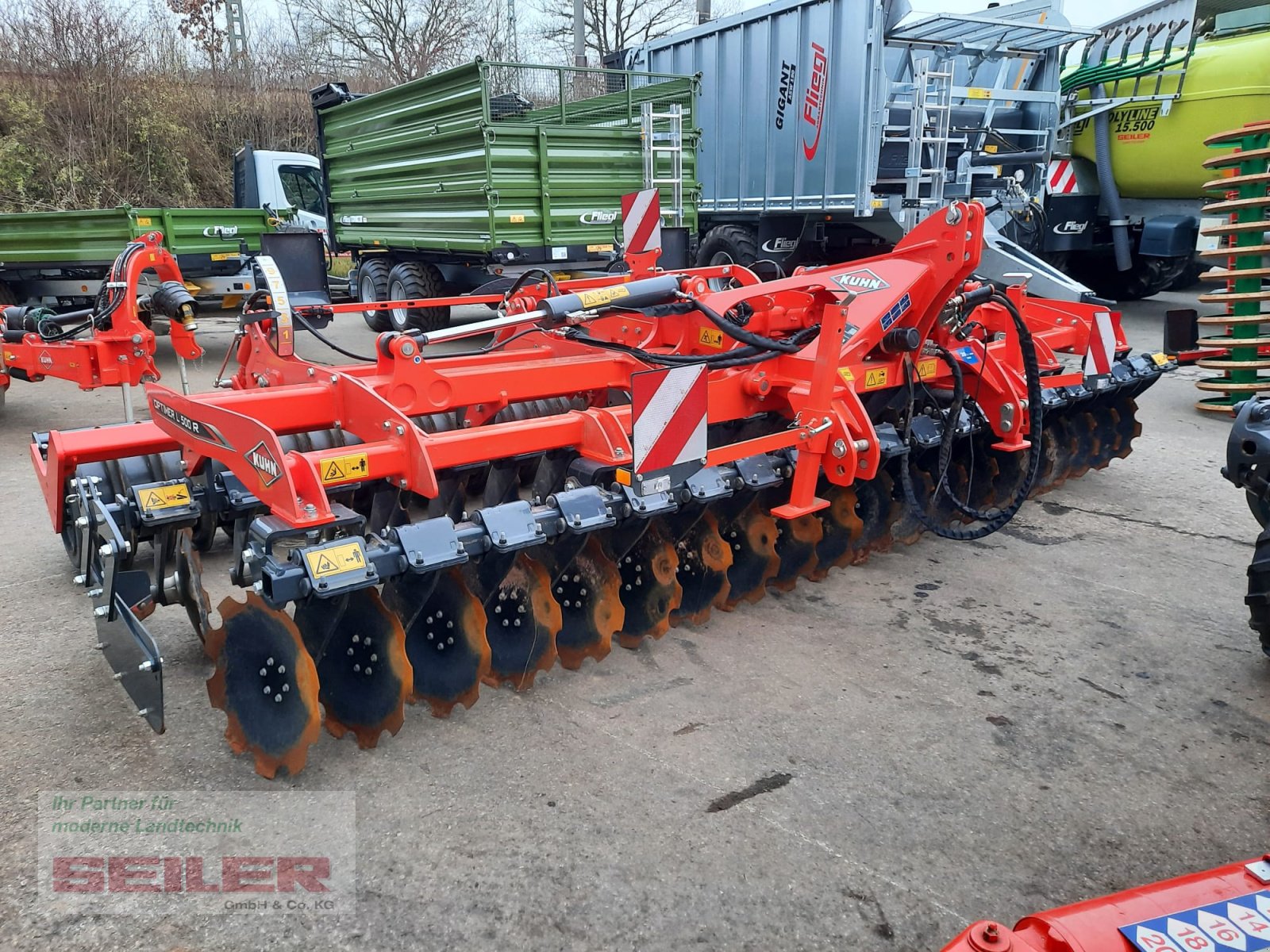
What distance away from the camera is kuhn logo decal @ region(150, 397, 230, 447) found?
9.54 ft

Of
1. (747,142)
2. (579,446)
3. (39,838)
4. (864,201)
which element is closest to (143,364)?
(579,446)

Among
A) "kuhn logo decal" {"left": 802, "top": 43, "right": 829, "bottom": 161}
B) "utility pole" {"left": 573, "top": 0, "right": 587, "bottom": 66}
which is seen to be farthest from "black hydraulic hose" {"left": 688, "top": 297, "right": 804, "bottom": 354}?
"utility pole" {"left": 573, "top": 0, "right": 587, "bottom": 66}

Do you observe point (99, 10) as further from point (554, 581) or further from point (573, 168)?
point (554, 581)

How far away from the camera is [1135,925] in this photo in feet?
4.26

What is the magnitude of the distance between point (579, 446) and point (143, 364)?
3.46 metres

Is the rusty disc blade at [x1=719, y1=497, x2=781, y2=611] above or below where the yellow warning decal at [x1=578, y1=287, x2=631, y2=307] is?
below

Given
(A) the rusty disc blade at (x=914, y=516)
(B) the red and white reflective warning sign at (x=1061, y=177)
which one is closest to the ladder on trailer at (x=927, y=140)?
(B) the red and white reflective warning sign at (x=1061, y=177)

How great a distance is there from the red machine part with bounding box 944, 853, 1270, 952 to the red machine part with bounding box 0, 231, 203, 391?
5.33 metres

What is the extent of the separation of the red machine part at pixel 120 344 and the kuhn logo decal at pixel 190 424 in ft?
7.95

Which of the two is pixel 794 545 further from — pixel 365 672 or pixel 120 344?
pixel 120 344

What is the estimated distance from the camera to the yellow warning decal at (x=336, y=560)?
246 centimetres

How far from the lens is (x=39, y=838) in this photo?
2.34 m

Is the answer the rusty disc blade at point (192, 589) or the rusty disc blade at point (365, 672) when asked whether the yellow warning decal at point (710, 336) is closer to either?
the rusty disc blade at point (365, 672)

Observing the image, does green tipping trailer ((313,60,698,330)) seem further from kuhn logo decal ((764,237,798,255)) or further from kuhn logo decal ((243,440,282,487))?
kuhn logo decal ((243,440,282,487))
